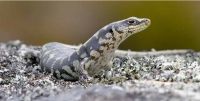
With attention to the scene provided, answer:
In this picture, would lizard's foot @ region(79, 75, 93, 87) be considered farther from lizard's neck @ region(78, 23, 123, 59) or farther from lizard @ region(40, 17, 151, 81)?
lizard's neck @ region(78, 23, 123, 59)

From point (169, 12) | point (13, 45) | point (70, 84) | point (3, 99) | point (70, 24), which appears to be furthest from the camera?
point (70, 24)

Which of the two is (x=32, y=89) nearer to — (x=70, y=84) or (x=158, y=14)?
(x=70, y=84)

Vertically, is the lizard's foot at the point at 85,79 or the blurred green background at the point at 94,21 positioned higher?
the blurred green background at the point at 94,21

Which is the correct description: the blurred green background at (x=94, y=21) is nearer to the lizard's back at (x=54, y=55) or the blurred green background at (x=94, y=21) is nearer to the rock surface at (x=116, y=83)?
the rock surface at (x=116, y=83)

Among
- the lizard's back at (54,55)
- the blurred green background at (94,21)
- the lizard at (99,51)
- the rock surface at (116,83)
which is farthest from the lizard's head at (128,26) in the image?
the blurred green background at (94,21)

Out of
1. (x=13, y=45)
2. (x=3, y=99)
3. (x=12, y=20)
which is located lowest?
(x=3, y=99)

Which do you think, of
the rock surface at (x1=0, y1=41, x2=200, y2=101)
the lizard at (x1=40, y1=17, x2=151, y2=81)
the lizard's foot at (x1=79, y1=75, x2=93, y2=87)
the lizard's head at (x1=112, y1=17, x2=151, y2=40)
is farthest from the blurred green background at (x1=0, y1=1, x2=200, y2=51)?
the lizard's foot at (x1=79, y1=75, x2=93, y2=87)

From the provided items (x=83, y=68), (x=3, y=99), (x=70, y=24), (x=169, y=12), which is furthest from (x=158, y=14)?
(x=3, y=99)
